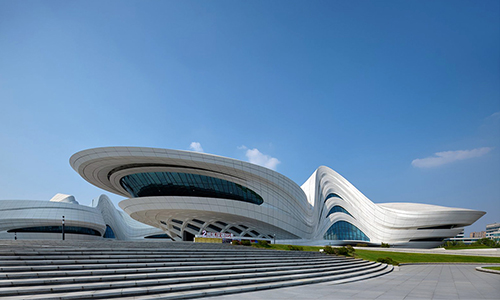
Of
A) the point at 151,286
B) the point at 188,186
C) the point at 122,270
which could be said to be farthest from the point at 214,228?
the point at 151,286

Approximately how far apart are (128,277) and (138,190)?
33526mm

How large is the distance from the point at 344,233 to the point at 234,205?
80.9 feet

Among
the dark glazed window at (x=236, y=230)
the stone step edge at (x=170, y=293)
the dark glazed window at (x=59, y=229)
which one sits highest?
the dark glazed window at (x=236, y=230)

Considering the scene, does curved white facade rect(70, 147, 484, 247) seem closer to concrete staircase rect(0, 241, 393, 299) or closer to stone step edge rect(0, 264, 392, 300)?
concrete staircase rect(0, 241, 393, 299)

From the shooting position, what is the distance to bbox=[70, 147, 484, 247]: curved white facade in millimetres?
35094

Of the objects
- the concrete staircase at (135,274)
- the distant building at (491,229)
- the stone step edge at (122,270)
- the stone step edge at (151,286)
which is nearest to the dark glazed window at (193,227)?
the concrete staircase at (135,274)

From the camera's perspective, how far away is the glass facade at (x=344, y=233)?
51250mm

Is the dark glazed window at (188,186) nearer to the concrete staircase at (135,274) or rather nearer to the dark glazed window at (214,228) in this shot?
the dark glazed window at (214,228)

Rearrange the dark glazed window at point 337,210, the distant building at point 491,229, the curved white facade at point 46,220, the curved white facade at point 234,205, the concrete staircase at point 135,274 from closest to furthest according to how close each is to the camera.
A: the concrete staircase at point 135,274 → the curved white facade at point 234,205 → the curved white facade at point 46,220 → the dark glazed window at point 337,210 → the distant building at point 491,229

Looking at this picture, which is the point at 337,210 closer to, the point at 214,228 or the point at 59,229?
the point at 214,228

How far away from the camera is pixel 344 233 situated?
168ft

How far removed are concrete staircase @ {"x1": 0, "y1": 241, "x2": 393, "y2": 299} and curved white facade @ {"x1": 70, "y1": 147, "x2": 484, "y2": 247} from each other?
1994 cm

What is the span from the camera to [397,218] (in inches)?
1991

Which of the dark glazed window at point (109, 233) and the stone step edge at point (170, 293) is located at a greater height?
the stone step edge at point (170, 293)
